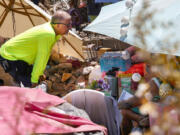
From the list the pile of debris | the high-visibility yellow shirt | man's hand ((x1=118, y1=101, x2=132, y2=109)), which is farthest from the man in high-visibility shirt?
the pile of debris

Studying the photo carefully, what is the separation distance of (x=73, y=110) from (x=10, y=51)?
Answer: 195 cm

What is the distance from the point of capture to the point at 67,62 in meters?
5.89

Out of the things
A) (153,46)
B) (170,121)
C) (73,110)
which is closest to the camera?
(170,121)

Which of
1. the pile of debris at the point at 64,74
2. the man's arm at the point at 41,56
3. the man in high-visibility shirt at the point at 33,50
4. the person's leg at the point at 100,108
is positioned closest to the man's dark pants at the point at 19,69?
the man in high-visibility shirt at the point at 33,50

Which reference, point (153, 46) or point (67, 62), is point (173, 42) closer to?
point (153, 46)

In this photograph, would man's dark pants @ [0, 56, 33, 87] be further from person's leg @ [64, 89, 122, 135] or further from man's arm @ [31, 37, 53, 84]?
person's leg @ [64, 89, 122, 135]

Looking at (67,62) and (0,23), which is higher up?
(0,23)

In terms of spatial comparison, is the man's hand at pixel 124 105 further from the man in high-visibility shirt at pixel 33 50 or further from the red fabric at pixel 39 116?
the man in high-visibility shirt at pixel 33 50

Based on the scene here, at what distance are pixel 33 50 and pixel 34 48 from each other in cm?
3

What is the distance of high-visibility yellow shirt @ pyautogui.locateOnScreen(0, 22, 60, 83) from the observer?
3461 mm

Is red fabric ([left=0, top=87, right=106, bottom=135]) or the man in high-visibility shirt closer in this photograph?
red fabric ([left=0, top=87, right=106, bottom=135])

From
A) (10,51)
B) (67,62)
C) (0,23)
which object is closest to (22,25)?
(0,23)

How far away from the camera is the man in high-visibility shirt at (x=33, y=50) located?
347 cm

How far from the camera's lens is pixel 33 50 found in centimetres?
363
